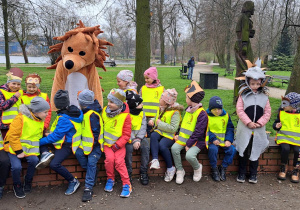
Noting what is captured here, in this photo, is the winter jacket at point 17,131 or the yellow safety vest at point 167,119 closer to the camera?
the winter jacket at point 17,131

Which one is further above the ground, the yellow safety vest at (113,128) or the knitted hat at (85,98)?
the knitted hat at (85,98)

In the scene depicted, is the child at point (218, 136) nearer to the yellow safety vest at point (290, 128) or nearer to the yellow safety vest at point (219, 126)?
the yellow safety vest at point (219, 126)

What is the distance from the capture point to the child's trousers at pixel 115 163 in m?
3.59

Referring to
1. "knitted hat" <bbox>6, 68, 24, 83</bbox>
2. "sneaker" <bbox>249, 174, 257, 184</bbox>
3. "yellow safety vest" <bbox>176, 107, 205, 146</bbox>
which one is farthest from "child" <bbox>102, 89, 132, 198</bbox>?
"sneaker" <bbox>249, 174, 257, 184</bbox>

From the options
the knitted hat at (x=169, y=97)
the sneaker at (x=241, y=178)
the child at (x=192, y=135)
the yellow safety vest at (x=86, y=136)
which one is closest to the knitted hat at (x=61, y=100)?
the yellow safety vest at (x=86, y=136)

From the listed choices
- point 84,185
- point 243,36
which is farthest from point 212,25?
point 84,185

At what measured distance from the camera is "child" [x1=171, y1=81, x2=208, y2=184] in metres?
3.83

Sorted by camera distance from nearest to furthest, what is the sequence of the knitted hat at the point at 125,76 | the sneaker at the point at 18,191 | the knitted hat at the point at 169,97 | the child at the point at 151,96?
the sneaker at the point at 18,191 → the knitted hat at the point at 169,97 → the knitted hat at the point at 125,76 → the child at the point at 151,96

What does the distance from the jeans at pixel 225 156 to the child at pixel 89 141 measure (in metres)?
1.56

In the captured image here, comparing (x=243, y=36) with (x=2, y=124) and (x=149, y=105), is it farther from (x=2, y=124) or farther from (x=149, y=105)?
(x=2, y=124)

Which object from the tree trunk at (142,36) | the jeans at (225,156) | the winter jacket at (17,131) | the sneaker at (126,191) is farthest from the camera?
the tree trunk at (142,36)

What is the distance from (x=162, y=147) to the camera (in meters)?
3.92

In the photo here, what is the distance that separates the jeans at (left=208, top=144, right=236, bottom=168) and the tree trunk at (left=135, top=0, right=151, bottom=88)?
361 centimetres

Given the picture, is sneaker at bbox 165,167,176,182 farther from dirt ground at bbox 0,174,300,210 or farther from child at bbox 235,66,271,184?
child at bbox 235,66,271,184
